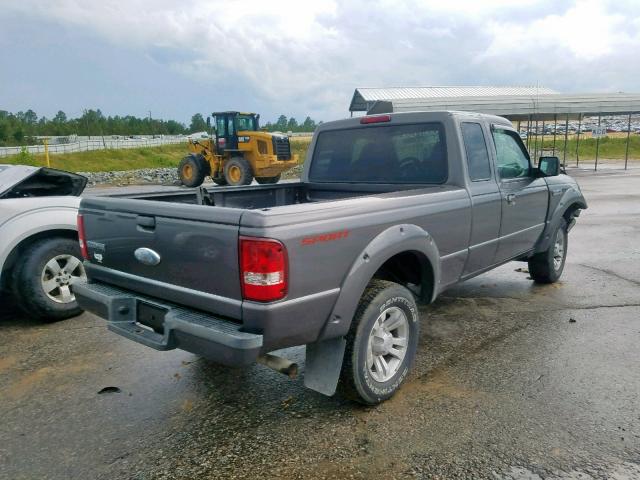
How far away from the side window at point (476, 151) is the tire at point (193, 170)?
16938 millimetres

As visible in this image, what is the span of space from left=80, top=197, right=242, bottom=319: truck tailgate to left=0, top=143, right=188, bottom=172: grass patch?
31.3 metres

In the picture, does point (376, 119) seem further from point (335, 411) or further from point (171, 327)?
point (171, 327)

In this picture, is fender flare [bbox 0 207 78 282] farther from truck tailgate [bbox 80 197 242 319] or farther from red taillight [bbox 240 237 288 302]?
red taillight [bbox 240 237 288 302]

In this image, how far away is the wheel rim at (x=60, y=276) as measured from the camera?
4.92 metres

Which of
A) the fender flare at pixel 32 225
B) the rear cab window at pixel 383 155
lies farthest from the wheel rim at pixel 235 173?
the rear cab window at pixel 383 155

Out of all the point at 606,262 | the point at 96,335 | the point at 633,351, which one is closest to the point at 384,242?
the point at 633,351

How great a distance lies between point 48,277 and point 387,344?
3384 mm

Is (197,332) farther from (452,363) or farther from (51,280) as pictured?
(51,280)

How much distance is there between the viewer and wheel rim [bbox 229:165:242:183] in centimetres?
1948

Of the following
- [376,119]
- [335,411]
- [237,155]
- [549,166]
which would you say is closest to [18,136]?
[237,155]

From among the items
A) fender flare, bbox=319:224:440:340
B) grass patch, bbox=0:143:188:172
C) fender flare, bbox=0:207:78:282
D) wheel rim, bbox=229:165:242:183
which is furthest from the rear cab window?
grass patch, bbox=0:143:188:172

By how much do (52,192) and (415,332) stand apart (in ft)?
14.2

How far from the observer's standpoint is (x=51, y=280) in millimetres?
4949

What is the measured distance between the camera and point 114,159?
40000 mm
